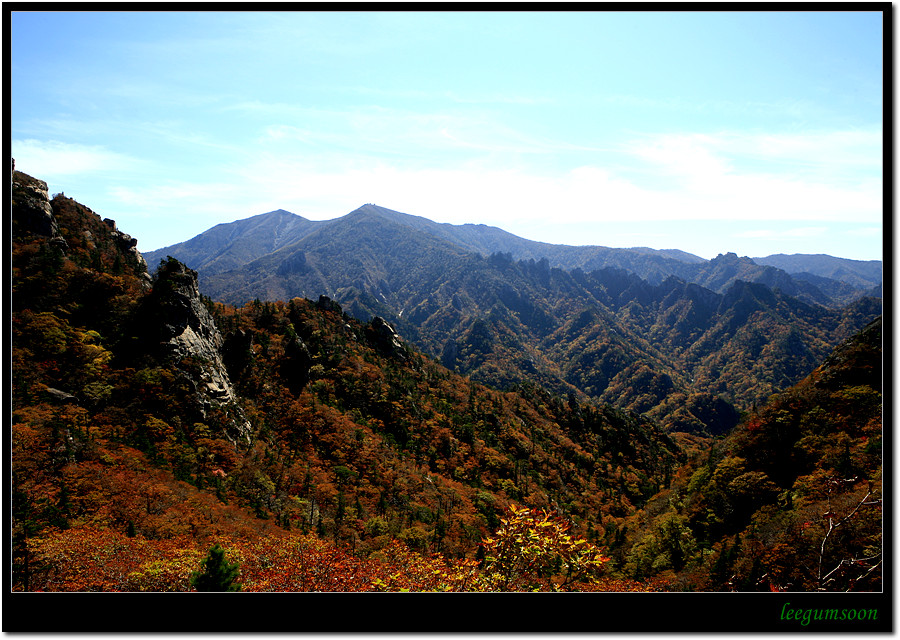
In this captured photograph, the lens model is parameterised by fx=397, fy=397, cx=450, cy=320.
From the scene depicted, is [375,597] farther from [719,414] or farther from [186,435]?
[719,414]

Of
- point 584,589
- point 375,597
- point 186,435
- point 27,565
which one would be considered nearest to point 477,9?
point 375,597

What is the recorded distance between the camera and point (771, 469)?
22.8m

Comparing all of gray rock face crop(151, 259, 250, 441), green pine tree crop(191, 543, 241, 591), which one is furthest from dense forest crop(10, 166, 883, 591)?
gray rock face crop(151, 259, 250, 441)

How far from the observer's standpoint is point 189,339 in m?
26.0

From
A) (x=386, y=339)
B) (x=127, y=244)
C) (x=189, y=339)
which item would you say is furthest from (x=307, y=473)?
(x=386, y=339)

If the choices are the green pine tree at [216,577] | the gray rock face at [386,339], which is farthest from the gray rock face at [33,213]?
the gray rock face at [386,339]

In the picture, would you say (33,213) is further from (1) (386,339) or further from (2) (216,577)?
(1) (386,339)

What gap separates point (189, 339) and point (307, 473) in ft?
38.7

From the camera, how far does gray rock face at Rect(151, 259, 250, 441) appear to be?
78.9 feet

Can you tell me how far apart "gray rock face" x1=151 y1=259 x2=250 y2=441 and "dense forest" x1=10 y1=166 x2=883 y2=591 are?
0.50 feet

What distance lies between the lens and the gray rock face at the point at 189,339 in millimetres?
24062

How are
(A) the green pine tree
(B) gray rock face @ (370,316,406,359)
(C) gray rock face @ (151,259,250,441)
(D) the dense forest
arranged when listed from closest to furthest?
1. (A) the green pine tree
2. (D) the dense forest
3. (C) gray rock face @ (151,259,250,441)
4. (B) gray rock face @ (370,316,406,359)

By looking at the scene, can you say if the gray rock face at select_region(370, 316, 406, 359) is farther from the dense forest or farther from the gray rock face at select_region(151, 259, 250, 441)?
the gray rock face at select_region(151, 259, 250, 441)

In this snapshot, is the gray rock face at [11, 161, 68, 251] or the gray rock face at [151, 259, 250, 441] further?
the gray rock face at [11, 161, 68, 251]
